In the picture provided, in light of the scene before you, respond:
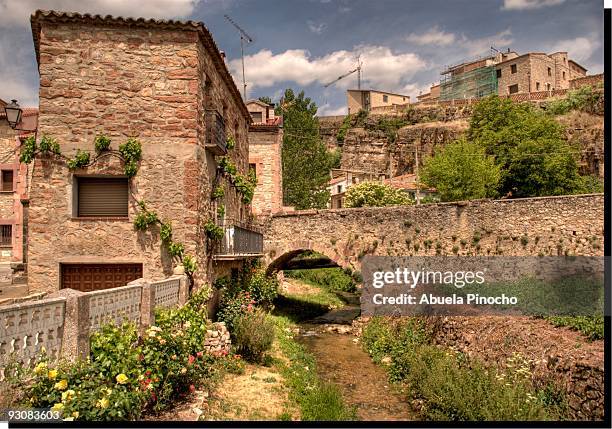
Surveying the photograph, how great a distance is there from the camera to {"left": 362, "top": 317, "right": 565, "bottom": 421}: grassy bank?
25.6ft

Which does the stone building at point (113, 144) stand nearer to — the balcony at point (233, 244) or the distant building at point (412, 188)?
the balcony at point (233, 244)

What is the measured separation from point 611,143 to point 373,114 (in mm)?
53388

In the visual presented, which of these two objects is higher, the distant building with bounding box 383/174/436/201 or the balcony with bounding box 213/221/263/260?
the distant building with bounding box 383/174/436/201

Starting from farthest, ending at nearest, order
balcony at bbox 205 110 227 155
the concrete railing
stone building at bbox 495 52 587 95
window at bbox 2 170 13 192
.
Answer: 1. stone building at bbox 495 52 587 95
2. window at bbox 2 170 13 192
3. balcony at bbox 205 110 227 155
4. the concrete railing

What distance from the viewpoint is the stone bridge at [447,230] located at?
16344 mm

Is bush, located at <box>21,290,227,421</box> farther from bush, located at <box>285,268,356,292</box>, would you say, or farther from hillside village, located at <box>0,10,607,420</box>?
bush, located at <box>285,268,356,292</box>

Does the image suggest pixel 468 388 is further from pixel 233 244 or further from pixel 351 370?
pixel 233 244

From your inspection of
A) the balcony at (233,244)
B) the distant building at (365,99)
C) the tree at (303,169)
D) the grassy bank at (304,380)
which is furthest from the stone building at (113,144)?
the distant building at (365,99)

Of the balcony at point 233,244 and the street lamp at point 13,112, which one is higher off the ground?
A: the street lamp at point 13,112

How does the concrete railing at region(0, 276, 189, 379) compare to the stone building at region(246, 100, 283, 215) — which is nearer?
the concrete railing at region(0, 276, 189, 379)

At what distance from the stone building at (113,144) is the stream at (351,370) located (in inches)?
209

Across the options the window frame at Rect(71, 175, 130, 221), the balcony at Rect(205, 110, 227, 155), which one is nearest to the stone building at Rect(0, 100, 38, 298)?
the window frame at Rect(71, 175, 130, 221)

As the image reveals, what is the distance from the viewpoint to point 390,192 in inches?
1289

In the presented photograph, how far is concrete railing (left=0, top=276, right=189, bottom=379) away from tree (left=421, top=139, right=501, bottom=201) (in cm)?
2413
